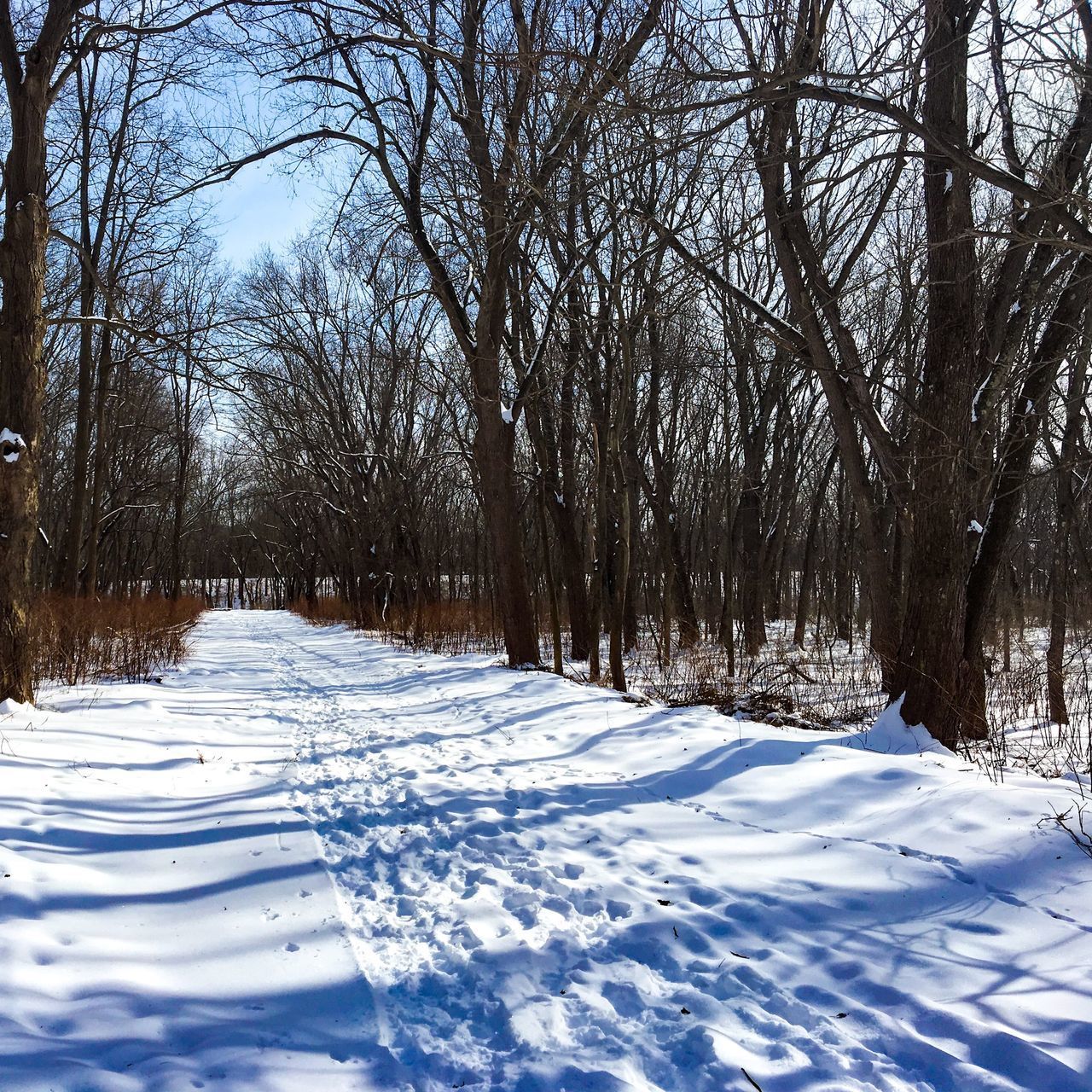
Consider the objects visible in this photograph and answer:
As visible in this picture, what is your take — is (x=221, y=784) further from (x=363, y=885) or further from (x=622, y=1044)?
(x=622, y=1044)

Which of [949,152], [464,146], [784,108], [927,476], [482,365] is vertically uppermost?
[464,146]

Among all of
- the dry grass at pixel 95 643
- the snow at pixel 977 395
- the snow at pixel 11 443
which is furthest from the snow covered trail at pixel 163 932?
the snow at pixel 977 395

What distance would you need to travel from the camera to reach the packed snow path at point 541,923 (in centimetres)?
206

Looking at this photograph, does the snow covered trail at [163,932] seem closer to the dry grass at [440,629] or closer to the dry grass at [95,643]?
the dry grass at [95,643]

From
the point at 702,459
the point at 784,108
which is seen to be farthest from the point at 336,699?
the point at 702,459

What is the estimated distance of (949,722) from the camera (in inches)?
223

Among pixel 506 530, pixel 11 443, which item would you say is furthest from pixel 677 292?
pixel 11 443

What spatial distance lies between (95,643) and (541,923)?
30.8ft

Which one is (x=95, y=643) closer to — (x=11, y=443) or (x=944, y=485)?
(x=11, y=443)

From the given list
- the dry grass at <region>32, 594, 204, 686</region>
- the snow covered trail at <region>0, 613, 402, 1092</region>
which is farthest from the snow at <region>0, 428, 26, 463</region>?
the snow covered trail at <region>0, 613, 402, 1092</region>

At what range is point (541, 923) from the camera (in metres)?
2.88

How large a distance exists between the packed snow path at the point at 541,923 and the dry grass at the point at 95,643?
3828mm

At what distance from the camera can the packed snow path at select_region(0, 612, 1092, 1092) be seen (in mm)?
2057

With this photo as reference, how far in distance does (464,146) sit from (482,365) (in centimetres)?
307
